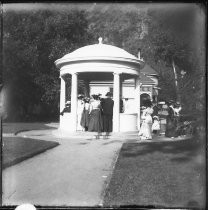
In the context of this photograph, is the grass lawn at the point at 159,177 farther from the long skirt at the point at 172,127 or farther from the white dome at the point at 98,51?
the white dome at the point at 98,51

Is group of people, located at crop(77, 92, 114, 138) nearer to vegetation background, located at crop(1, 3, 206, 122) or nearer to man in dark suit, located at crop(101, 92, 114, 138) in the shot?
man in dark suit, located at crop(101, 92, 114, 138)

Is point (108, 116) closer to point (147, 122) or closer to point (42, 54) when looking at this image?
point (42, 54)

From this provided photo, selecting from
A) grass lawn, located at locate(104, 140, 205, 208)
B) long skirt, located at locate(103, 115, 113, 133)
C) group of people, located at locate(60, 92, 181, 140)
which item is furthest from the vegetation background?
long skirt, located at locate(103, 115, 113, 133)

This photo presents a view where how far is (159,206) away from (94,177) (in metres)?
2.05

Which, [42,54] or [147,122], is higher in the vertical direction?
[42,54]

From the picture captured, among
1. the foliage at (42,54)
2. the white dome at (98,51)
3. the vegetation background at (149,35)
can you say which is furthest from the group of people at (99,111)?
the vegetation background at (149,35)

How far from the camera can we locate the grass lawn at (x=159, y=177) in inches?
129

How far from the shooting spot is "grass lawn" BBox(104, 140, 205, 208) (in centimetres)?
329

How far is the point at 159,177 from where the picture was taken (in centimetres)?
438

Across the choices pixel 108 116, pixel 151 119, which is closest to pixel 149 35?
pixel 151 119

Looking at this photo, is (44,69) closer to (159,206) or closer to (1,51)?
(1,51)

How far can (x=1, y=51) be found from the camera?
3219 millimetres

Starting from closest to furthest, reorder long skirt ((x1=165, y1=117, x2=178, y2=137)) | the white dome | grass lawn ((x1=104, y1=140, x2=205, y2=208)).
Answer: grass lawn ((x1=104, y1=140, x2=205, y2=208)), long skirt ((x1=165, y1=117, x2=178, y2=137)), the white dome

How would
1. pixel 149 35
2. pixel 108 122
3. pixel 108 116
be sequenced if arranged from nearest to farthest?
1. pixel 149 35
2. pixel 108 122
3. pixel 108 116
